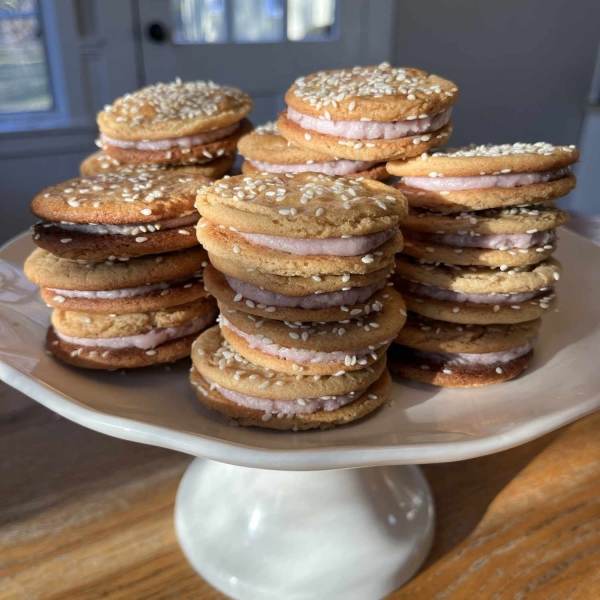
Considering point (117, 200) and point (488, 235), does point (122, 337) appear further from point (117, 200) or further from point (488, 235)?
point (488, 235)

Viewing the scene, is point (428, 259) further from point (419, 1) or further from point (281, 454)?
point (419, 1)

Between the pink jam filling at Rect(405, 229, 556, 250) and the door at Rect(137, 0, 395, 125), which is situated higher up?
the door at Rect(137, 0, 395, 125)

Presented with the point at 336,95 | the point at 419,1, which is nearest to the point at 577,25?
the point at 419,1

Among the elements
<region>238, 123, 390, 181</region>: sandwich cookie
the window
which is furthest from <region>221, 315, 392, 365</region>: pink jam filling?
the window

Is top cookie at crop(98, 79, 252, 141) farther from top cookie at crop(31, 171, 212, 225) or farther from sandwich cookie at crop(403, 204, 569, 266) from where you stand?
sandwich cookie at crop(403, 204, 569, 266)

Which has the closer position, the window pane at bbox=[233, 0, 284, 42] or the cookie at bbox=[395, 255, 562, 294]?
the cookie at bbox=[395, 255, 562, 294]

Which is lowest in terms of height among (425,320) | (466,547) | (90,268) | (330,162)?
(466,547)
